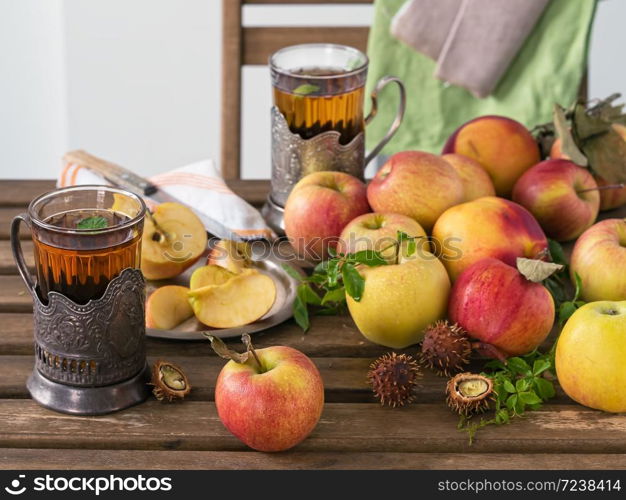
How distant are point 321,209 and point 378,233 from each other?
102mm

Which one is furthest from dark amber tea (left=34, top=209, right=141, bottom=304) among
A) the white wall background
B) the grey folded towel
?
the white wall background

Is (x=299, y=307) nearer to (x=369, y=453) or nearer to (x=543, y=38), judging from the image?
(x=369, y=453)

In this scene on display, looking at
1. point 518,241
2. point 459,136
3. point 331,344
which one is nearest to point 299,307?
point 331,344

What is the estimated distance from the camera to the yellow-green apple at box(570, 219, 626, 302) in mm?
931

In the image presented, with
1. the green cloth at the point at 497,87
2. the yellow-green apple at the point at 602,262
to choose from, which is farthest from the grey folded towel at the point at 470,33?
the yellow-green apple at the point at 602,262

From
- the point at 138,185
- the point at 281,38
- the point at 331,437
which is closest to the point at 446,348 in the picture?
the point at 331,437

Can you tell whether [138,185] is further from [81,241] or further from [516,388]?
[516,388]

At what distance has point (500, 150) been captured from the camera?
112cm

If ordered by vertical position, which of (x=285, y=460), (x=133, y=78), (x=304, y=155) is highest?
(x=304, y=155)

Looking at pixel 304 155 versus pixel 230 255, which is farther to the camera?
pixel 304 155

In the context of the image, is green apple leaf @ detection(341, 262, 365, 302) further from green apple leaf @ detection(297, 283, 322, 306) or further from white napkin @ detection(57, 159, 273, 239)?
white napkin @ detection(57, 159, 273, 239)

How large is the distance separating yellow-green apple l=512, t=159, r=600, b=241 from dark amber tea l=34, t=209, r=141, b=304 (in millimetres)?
475

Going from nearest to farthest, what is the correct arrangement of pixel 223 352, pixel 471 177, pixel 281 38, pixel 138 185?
pixel 223 352 → pixel 471 177 → pixel 138 185 → pixel 281 38

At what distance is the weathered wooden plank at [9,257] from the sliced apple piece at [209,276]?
0.22m
